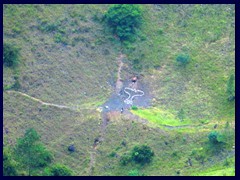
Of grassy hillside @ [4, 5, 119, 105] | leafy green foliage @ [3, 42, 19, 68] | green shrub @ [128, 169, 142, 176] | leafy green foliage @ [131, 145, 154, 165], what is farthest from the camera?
leafy green foliage @ [3, 42, 19, 68]

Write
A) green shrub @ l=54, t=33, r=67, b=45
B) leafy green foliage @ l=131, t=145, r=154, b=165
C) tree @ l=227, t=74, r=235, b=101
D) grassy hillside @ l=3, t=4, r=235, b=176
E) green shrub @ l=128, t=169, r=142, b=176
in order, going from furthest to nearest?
green shrub @ l=54, t=33, r=67, b=45 < tree @ l=227, t=74, r=235, b=101 < grassy hillside @ l=3, t=4, r=235, b=176 < leafy green foliage @ l=131, t=145, r=154, b=165 < green shrub @ l=128, t=169, r=142, b=176

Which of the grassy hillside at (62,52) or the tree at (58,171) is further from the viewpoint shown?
the grassy hillside at (62,52)

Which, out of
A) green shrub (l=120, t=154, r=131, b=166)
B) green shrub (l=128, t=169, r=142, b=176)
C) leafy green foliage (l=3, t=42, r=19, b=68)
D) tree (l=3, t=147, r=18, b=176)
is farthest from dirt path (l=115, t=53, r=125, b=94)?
tree (l=3, t=147, r=18, b=176)

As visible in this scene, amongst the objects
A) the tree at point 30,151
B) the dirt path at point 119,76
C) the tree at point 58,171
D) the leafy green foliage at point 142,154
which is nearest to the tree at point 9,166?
the tree at point 30,151

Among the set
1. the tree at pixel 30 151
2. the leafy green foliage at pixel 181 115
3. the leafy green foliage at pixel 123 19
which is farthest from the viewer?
the leafy green foliage at pixel 123 19

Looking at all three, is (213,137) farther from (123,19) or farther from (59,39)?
(59,39)

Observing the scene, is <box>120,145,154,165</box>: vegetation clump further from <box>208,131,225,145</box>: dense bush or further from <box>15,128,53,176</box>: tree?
<box>15,128,53,176</box>: tree

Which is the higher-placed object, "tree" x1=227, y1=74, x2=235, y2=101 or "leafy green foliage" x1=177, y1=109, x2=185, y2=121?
"tree" x1=227, y1=74, x2=235, y2=101

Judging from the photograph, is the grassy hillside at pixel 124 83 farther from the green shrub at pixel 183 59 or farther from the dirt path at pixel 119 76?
the green shrub at pixel 183 59
